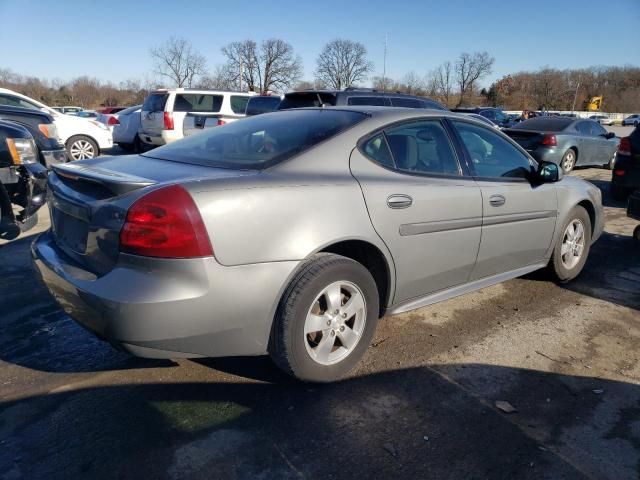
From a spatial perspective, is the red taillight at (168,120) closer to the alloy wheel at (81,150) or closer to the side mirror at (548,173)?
the alloy wheel at (81,150)

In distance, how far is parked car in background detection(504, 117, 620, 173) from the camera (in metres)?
10.9

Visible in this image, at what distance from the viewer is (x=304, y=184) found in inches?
98.7

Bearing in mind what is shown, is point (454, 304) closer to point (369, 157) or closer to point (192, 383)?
point (369, 157)

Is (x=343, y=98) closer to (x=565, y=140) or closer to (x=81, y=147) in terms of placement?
(x=565, y=140)

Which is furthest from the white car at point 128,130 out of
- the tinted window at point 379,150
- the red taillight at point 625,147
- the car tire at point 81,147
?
the tinted window at point 379,150

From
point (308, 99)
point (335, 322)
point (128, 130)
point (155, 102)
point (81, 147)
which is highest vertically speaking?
point (308, 99)

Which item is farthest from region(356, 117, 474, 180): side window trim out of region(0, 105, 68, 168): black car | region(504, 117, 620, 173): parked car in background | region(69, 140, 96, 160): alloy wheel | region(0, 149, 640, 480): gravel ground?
region(69, 140, 96, 160): alloy wheel

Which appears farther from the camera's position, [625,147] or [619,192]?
[619,192]

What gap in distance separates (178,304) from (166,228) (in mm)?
Result: 341

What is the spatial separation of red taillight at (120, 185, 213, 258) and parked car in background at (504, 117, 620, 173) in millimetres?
9946

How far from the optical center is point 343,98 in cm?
853

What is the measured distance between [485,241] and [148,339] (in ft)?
7.77

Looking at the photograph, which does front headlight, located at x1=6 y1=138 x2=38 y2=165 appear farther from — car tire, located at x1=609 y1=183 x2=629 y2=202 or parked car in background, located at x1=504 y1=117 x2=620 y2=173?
parked car in background, located at x1=504 y1=117 x2=620 y2=173

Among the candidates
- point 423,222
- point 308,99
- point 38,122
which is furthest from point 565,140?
point 38,122
